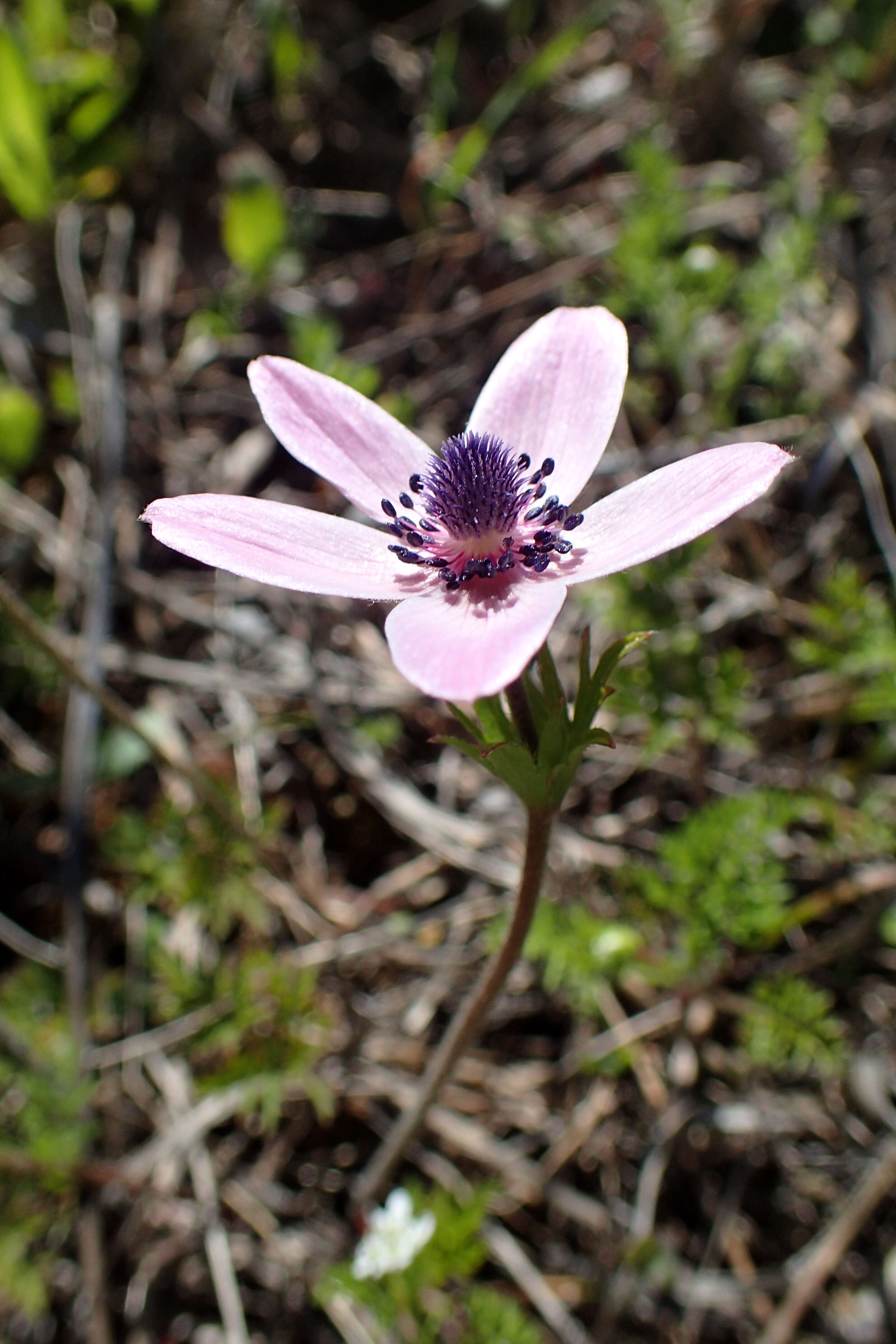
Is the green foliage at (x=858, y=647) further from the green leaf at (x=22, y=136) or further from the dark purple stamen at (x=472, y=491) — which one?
the green leaf at (x=22, y=136)

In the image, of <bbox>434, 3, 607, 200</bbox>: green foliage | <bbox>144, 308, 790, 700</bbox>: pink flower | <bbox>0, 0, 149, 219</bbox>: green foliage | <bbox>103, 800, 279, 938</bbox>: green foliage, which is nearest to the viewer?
<bbox>144, 308, 790, 700</bbox>: pink flower

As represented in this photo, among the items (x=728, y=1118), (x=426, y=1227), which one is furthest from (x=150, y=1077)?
(x=728, y=1118)

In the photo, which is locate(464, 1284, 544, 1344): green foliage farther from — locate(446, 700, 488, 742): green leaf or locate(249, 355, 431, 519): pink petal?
locate(249, 355, 431, 519): pink petal

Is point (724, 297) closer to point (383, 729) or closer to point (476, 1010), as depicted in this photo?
point (383, 729)

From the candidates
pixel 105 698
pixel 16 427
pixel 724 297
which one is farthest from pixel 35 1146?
pixel 724 297

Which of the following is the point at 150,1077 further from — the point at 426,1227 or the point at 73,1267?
the point at 426,1227

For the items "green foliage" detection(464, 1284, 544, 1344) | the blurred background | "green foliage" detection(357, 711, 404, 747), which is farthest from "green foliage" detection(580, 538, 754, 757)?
"green foliage" detection(464, 1284, 544, 1344)

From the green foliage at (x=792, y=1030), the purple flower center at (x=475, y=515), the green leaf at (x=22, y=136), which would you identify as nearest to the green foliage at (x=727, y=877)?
the green foliage at (x=792, y=1030)
